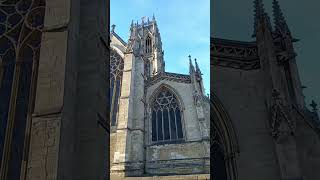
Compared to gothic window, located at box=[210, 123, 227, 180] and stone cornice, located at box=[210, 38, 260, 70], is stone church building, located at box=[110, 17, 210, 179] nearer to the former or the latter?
stone cornice, located at box=[210, 38, 260, 70]

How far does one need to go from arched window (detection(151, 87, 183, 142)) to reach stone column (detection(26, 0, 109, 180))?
721 inches

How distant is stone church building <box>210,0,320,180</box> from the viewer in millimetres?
8945

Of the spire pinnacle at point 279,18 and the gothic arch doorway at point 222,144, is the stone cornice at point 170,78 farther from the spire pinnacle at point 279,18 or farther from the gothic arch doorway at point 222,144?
the gothic arch doorway at point 222,144

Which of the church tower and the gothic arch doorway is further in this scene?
the church tower

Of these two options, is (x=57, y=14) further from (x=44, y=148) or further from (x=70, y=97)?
(x=44, y=148)

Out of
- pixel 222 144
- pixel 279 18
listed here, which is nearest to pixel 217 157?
pixel 222 144

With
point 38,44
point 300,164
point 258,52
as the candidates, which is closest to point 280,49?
point 258,52

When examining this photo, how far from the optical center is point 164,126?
27.4 meters

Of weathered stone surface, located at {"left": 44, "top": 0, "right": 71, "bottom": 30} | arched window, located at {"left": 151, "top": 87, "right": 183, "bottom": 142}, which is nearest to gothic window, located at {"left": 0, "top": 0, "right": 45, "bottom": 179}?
weathered stone surface, located at {"left": 44, "top": 0, "right": 71, "bottom": 30}

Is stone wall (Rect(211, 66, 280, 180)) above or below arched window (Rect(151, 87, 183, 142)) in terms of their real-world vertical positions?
below

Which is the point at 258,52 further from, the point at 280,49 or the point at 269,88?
the point at 269,88

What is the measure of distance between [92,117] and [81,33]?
6.52 feet

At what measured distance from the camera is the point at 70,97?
7.19 m

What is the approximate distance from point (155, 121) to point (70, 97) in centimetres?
2056
